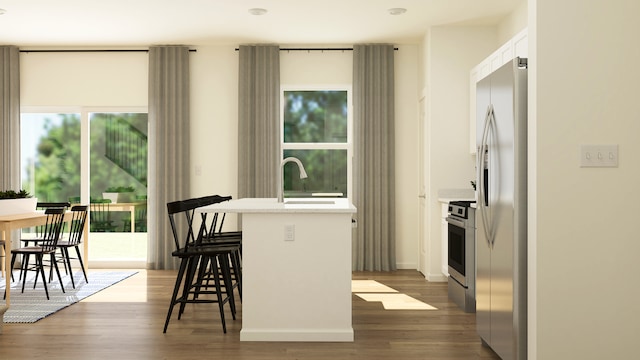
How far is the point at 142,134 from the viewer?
281 inches

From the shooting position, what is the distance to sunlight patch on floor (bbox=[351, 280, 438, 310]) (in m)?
4.90

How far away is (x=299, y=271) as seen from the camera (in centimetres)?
377

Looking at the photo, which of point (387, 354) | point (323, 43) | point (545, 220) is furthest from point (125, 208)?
point (545, 220)

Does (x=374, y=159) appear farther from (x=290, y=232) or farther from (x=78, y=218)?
(x=78, y=218)

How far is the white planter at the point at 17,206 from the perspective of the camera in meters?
5.51

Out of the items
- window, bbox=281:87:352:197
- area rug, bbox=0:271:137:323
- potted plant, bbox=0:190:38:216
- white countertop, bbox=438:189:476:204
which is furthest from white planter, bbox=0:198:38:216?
white countertop, bbox=438:189:476:204

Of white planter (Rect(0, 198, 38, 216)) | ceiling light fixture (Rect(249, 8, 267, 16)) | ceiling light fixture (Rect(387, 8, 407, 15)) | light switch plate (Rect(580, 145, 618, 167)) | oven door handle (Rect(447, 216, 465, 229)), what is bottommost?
oven door handle (Rect(447, 216, 465, 229))

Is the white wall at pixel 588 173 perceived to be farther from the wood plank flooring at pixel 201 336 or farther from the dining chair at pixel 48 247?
the dining chair at pixel 48 247

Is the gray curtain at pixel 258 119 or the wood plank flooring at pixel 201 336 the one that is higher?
the gray curtain at pixel 258 119

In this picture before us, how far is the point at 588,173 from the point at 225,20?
13.8 feet

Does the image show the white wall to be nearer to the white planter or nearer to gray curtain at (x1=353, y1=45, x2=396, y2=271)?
gray curtain at (x1=353, y1=45, x2=396, y2=271)

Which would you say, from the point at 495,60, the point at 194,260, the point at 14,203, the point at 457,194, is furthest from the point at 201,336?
the point at 495,60

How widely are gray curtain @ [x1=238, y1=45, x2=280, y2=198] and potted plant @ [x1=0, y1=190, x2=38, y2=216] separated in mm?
2247

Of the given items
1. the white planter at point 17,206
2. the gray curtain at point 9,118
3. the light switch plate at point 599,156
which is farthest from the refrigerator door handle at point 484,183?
the gray curtain at point 9,118
